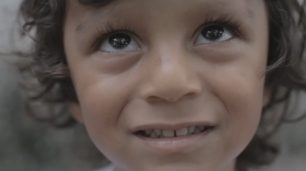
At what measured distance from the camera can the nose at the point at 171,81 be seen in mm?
807

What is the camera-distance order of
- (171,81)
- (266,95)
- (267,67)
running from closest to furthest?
(171,81)
(267,67)
(266,95)

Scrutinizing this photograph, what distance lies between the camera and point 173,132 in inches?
34.2

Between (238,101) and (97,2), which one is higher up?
(97,2)

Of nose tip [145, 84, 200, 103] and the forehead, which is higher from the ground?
the forehead

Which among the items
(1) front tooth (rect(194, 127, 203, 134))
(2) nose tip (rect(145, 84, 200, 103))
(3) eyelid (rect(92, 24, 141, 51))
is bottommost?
(1) front tooth (rect(194, 127, 203, 134))

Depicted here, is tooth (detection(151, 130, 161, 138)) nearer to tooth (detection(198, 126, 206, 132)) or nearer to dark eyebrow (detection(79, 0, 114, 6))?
tooth (detection(198, 126, 206, 132))

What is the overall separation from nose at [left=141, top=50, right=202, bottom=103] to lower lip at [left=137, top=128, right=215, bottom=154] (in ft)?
0.23

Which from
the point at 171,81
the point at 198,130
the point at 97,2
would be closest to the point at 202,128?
the point at 198,130

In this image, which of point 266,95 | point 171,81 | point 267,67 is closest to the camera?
point 171,81

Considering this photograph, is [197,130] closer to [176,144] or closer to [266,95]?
[176,144]

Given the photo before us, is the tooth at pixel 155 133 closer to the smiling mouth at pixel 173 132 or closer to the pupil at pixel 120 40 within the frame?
the smiling mouth at pixel 173 132

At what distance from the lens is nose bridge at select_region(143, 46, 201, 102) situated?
807mm

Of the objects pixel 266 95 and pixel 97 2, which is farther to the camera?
pixel 266 95

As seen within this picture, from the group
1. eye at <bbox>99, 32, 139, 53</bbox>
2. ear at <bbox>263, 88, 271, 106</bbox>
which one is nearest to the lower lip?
eye at <bbox>99, 32, 139, 53</bbox>
